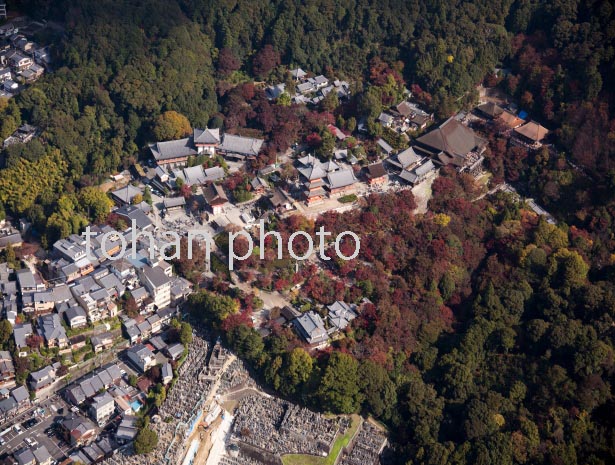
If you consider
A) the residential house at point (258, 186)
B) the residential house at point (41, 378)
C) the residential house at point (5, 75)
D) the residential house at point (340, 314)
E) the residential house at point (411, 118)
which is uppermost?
the residential house at point (5, 75)

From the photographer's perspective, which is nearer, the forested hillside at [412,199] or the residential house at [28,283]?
the forested hillside at [412,199]

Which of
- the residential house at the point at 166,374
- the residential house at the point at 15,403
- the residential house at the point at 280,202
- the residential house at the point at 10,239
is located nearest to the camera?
the residential house at the point at 15,403

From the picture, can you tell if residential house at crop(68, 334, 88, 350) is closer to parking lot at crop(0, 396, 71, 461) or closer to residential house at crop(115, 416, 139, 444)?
parking lot at crop(0, 396, 71, 461)

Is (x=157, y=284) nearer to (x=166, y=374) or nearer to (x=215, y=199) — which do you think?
(x=166, y=374)

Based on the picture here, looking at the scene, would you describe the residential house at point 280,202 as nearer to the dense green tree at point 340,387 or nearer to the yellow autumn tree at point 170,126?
the yellow autumn tree at point 170,126

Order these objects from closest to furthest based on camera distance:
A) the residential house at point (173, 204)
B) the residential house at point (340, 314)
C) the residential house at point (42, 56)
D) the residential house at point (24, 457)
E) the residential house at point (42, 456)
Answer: the residential house at point (24, 457)
the residential house at point (42, 456)
the residential house at point (340, 314)
the residential house at point (173, 204)
the residential house at point (42, 56)

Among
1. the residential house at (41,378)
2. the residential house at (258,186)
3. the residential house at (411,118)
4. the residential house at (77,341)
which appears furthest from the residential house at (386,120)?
the residential house at (41,378)

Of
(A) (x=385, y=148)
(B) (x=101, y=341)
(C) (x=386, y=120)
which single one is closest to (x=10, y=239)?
(B) (x=101, y=341)

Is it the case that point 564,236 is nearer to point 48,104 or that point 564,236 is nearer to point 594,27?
point 594,27
